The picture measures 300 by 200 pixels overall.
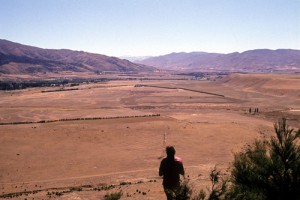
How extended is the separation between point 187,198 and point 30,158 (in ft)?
60.0

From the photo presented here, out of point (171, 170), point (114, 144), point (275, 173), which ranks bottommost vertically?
point (114, 144)

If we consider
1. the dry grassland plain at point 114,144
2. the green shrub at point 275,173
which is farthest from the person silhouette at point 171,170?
the dry grassland plain at point 114,144

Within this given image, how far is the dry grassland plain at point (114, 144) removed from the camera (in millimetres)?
16141

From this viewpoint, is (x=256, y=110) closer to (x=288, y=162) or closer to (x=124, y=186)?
(x=124, y=186)

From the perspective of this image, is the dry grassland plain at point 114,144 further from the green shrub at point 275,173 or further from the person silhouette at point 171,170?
the person silhouette at point 171,170

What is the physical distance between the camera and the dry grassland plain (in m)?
16.1

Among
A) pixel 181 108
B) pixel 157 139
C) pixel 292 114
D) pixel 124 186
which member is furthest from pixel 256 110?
pixel 124 186

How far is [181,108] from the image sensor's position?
168 feet

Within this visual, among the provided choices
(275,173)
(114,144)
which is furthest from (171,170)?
(114,144)

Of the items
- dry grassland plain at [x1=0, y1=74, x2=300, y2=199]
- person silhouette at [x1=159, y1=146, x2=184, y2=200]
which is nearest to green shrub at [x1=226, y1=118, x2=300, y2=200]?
person silhouette at [x1=159, y1=146, x2=184, y2=200]

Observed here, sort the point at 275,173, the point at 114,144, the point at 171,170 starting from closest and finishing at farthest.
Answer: the point at 171,170 < the point at 275,173 < the point at 114,144

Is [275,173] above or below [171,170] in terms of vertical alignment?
below

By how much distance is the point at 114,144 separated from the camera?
27172 mm

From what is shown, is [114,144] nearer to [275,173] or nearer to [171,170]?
[275,173]
